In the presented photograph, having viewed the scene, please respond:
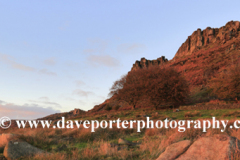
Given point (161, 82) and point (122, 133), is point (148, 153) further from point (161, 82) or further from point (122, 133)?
point (161, 82)

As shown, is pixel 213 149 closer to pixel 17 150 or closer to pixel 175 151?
pixel 175 151

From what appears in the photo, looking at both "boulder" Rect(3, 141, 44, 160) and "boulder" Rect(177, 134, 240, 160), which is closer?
"boulder" Rect(177, 134, 240, 160)

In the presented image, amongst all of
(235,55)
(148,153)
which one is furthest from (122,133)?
(235,55)

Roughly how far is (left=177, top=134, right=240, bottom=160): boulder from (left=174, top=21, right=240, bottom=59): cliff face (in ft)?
363

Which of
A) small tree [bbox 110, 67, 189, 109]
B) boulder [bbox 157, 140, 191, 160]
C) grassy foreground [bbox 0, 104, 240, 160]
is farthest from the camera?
small tree [bbox 110, 67, 189, 109]

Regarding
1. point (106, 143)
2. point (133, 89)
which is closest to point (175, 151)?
point (106, 143)

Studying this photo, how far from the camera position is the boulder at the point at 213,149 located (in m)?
4.15

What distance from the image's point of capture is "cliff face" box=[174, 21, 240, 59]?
334 ft

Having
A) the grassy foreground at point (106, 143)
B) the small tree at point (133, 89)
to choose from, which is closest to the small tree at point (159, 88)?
the small tree at point (133, 89)

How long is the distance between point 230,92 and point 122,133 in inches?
1285

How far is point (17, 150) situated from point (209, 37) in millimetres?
135573

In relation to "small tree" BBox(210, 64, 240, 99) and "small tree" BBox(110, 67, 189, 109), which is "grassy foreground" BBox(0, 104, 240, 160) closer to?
"small tree" BBox(110, 67, 189, 109)

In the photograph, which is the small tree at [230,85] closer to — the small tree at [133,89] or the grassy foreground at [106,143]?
the small tree at [133,89]

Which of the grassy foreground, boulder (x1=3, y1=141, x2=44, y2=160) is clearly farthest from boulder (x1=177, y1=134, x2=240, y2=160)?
boulder (x1=3, y1=141, x2=44, y2=160)
